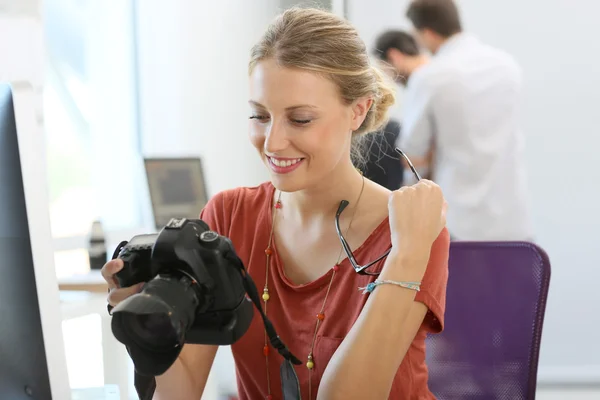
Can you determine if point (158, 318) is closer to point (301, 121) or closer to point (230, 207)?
point (301, 121)

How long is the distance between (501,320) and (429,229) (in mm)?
318

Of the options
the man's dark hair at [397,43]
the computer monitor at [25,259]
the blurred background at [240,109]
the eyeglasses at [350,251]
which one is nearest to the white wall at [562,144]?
the blurred background at [240,109]

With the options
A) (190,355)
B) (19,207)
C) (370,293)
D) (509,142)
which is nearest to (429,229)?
(370,293)

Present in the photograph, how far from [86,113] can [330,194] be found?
6.77 feet

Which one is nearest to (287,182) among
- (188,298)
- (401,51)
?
(188,298)

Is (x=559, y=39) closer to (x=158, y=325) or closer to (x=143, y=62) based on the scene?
(x=143, y=62)

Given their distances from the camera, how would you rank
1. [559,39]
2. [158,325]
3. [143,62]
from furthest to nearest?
[143,62] → [559,39] → [158,325]

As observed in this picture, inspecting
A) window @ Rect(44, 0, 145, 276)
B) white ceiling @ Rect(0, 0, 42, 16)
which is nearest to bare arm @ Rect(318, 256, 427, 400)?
white ceiling @ Rect(0, 0, 42, 16)

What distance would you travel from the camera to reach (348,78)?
1.23 metres

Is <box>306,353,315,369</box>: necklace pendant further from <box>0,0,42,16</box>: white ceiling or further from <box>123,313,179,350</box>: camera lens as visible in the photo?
<box>0,0,42,16</box>: white ceiling

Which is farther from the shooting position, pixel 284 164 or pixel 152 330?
pixel 284 164

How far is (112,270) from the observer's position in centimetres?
87

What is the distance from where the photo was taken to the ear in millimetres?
1260

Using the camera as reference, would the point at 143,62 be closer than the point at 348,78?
No
